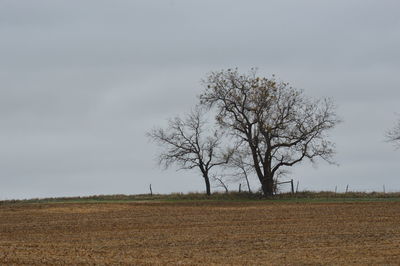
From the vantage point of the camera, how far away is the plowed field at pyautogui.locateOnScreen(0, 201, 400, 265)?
87.2ft

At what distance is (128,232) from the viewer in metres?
37.8

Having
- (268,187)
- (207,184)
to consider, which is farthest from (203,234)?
(207,184)

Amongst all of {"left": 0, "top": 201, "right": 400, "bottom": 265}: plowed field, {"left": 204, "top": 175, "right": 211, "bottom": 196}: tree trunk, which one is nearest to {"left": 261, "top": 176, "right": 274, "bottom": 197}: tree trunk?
{"left": 204, "top": 175, "right": 211, "bottom": 196}: tree trunk

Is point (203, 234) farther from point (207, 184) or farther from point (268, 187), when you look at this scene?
point (207, 184)

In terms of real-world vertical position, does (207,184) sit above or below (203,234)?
above

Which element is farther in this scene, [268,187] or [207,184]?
[207,184]

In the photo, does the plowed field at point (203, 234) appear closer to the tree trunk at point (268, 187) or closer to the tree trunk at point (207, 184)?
the tree trunk at point (268, 187)

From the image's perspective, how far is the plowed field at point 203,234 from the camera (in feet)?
87.2

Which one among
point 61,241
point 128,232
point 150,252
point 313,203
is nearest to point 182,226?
point 128,232

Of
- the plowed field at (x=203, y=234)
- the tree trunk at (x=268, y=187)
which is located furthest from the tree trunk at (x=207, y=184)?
the plowed field at (x=203, y=234)

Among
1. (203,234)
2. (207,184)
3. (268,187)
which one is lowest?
(203,234)

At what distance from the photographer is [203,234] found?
117ft

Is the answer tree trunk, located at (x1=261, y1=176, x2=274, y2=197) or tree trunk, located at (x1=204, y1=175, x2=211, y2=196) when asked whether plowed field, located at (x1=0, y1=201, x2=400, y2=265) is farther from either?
tree trunk, located at (x1=204, y1=175, x2=211, y2=196)

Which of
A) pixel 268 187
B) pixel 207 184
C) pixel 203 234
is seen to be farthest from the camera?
pixel 207 184
